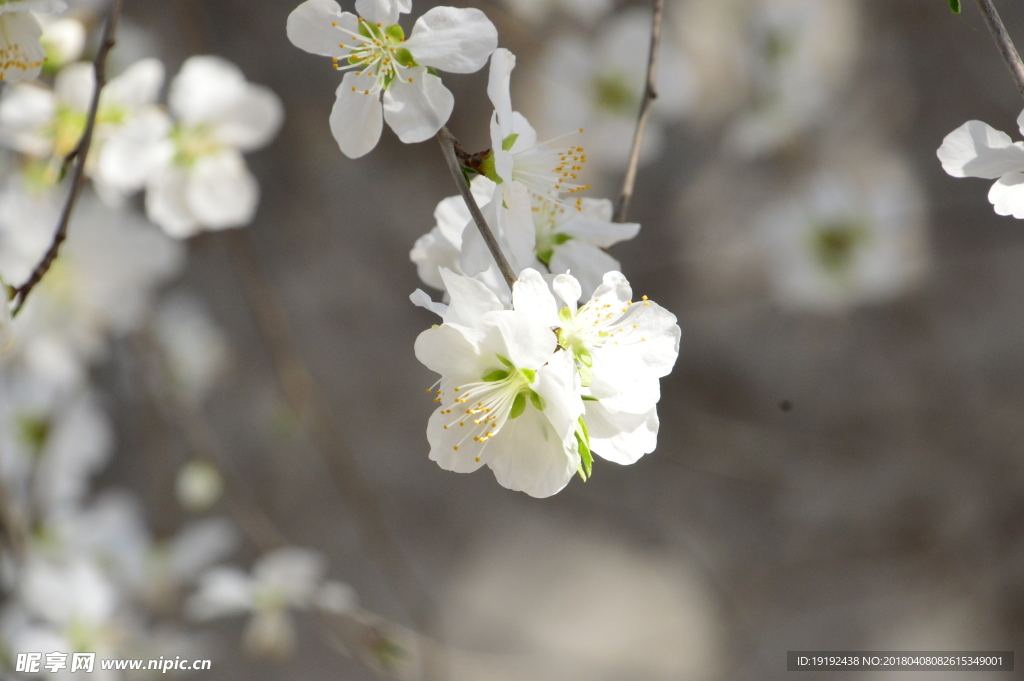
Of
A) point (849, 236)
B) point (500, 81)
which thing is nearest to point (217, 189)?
point (500, 81)

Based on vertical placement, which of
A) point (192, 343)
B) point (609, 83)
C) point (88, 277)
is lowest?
point (88, 277)

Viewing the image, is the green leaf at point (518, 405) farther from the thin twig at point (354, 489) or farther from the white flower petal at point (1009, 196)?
the thin twig at point (354, 489)

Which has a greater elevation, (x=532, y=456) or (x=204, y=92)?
(x=204, y=92)

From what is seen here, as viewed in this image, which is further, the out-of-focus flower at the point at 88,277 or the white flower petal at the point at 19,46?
the out-of-focus flower at the point at 88,277

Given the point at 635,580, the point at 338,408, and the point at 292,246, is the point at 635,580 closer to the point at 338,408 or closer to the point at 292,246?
the point at 338,408

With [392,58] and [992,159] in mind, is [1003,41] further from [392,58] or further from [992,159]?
[392,58]

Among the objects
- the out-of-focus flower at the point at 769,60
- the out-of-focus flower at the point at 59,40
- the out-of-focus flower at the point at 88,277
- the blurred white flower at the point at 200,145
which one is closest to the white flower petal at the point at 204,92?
the blurred white flower at the point at 200,145

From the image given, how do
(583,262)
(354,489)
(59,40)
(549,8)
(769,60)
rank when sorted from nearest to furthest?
(583,262) → (59,40) → (549,8) → (769,60) → (354,489)
